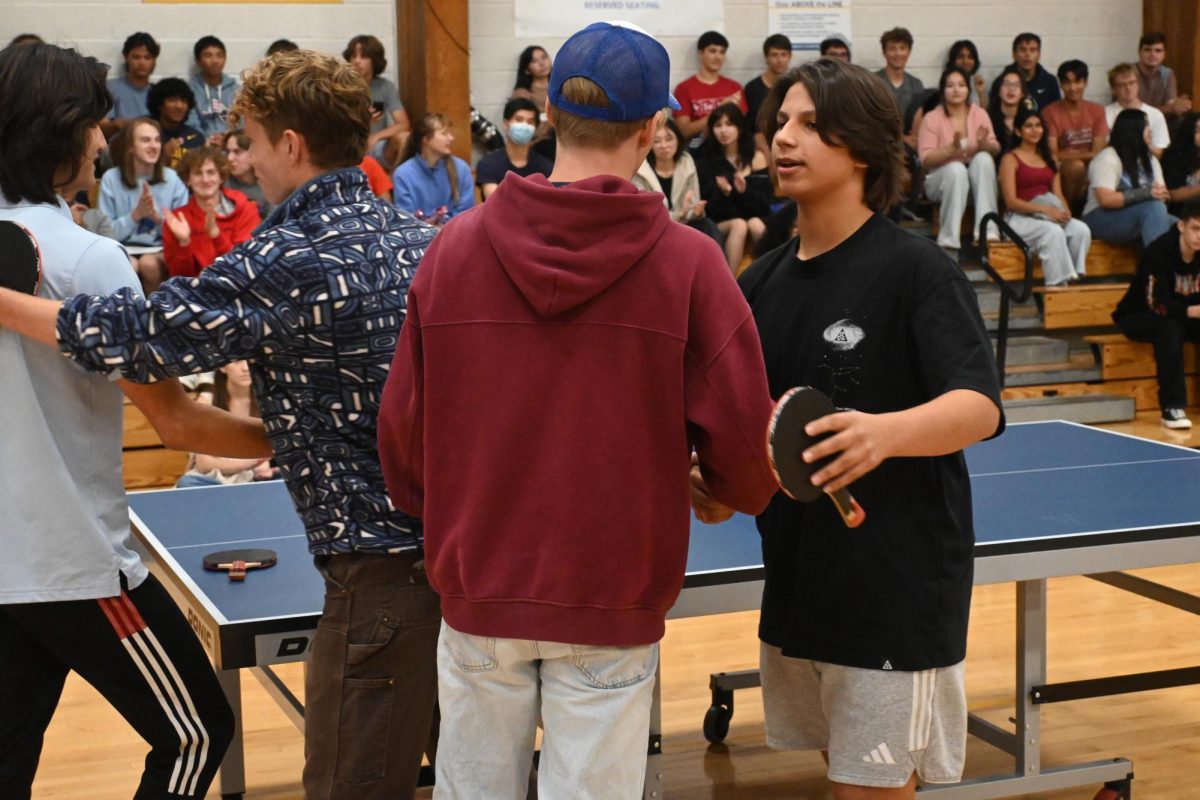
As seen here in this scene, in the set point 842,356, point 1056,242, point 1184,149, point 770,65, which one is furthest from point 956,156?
point 842,356

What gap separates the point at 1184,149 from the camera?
35.5ft

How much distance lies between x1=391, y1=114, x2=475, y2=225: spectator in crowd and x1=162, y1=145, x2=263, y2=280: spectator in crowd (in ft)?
4.03

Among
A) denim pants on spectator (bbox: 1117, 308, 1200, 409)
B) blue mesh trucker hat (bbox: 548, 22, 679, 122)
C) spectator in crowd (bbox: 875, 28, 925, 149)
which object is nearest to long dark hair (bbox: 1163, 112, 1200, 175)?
spectator in crowd (bbox: 875, 28, 925, 149)

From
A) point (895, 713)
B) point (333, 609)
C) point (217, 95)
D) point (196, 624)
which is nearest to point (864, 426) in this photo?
point (895, 713)

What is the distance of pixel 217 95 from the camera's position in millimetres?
9516

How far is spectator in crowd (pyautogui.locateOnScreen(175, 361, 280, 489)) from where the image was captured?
17.6 feet

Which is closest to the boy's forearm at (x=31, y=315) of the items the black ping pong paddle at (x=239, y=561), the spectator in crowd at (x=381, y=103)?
the black ping pong paddle at (x=239, y=561)

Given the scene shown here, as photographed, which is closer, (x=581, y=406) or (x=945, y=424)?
(x=581, y=406)

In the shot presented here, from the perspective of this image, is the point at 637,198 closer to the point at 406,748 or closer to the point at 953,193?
the point at 406,748

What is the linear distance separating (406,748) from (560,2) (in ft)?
30.6

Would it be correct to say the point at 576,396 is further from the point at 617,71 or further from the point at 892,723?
the point at 892,723

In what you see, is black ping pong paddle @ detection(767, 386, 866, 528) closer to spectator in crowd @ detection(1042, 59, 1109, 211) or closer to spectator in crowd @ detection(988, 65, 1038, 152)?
spectator in crowd @ detection(988, 65, 1038, 152)

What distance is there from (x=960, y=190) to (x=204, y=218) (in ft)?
18.0

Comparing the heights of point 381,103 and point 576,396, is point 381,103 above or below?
above
